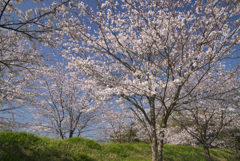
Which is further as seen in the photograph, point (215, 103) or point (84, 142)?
point (215, 103)

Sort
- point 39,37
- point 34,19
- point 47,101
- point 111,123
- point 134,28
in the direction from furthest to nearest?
point 111,123
point 47,101
point 134,28
point 39,37
point 34,19

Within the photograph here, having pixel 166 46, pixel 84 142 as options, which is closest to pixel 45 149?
pixel 84 142

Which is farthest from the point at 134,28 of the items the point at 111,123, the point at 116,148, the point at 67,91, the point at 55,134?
the point at 111,123

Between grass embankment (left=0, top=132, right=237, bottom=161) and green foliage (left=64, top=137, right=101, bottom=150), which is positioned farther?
green foliage (left=64, top=137, right=101, bottom=150)

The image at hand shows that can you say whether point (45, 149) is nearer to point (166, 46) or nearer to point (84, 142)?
point (84, 142)

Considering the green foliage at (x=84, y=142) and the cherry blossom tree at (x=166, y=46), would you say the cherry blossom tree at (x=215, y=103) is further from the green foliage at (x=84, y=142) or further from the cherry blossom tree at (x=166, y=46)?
the green foliage at (x=84, y=142)

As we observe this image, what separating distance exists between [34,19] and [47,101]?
30.1ft

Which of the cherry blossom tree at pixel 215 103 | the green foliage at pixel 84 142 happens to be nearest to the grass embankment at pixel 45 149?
the green foliage at pixel 84 142

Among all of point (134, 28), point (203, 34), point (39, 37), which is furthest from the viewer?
point (134, 28)

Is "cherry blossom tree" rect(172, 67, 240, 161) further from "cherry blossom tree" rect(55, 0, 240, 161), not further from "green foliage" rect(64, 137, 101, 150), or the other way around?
"green foliage" rect(64, 137, 101, 150)

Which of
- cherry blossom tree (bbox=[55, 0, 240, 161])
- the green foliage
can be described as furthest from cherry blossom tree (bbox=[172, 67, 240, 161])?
the green foliage

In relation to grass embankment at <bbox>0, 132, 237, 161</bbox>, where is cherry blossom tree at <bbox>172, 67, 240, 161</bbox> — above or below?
above

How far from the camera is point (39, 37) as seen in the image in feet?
10.7

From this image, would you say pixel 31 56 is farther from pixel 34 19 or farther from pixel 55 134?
pixel 55 134
